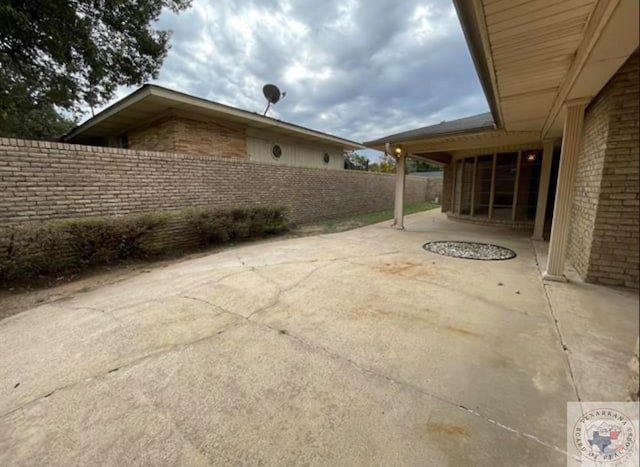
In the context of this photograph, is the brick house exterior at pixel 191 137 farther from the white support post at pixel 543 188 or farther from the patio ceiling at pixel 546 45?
the white support post at pixel 543 188

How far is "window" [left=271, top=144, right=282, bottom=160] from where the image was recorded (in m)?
10.4

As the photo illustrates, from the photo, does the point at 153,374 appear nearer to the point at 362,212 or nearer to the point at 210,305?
the point at 210,305

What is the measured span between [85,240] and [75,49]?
19.8 ft

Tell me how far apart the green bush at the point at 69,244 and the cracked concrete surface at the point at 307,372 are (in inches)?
40.1

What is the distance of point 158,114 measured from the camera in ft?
25.5

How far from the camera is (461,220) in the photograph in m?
9.55

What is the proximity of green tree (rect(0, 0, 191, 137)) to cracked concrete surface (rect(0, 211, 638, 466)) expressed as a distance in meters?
6.86

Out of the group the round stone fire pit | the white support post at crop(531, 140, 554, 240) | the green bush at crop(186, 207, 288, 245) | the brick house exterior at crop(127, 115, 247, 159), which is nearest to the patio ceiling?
the round stone fire pit

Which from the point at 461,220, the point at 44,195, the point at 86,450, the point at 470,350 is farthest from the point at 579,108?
the point at 44,195

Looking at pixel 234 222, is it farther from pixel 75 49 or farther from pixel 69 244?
pixel 75 49

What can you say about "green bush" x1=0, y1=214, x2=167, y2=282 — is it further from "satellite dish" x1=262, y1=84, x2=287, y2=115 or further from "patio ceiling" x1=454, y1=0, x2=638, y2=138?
"satellite dish" x1=262, y1=84, x2=287, y2=115

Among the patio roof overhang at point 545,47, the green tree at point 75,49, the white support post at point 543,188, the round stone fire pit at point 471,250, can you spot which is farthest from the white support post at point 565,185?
the green tree at point 75,49

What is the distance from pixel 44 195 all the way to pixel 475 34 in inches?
244

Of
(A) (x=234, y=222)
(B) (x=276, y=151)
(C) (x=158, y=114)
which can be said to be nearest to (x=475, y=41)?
(A) (x=234, y=222)
